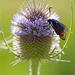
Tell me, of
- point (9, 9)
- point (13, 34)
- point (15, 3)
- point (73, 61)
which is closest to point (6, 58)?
point (73, 61)

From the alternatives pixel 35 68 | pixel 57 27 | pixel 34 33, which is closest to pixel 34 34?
pixel 34 33

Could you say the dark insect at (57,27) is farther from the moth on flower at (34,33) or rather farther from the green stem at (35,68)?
the green stem at (35,68)

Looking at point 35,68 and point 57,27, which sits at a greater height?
point 57,27

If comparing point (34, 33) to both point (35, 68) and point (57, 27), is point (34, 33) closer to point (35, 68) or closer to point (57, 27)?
point (57, 27)

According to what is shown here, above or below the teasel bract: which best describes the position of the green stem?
below

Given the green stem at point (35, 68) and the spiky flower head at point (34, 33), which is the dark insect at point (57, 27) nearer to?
the spiky flower head at point (34, 33)

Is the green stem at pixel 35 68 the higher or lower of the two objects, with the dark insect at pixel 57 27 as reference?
lower

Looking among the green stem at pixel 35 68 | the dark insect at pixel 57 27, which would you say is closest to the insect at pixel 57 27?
the dark insect at pixel 57 27

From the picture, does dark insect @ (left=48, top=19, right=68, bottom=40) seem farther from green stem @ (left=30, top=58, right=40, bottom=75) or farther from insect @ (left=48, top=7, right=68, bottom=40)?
green stem @ (left=30, top=58, right=40, bottom=75)

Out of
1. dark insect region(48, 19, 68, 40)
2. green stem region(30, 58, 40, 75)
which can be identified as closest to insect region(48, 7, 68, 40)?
dark insect region(48, 19, 68, 40)
